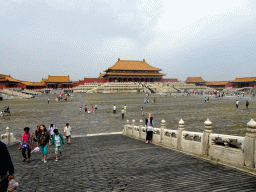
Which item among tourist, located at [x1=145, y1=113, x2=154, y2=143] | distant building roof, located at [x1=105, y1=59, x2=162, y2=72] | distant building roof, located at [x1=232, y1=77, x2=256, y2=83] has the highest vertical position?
distant building roof, located at [x1=105, y1=59, x2=162, y2=72]

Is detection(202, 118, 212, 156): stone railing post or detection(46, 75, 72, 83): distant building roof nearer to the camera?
detection(202, 118, 212, 156): stone railing post

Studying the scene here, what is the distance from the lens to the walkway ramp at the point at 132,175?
14.0 feet

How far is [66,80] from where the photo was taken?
83.4 m

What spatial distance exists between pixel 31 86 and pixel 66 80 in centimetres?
1497

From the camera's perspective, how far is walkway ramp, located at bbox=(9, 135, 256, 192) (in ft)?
14.0

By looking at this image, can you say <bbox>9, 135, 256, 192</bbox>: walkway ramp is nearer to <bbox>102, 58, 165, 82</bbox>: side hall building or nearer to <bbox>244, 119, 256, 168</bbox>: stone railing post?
<bbox>244, 119, 256, 168</bbox>: stone railing post

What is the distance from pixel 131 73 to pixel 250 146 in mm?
78722

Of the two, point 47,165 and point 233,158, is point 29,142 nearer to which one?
point 47,165

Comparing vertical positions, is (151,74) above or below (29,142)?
above

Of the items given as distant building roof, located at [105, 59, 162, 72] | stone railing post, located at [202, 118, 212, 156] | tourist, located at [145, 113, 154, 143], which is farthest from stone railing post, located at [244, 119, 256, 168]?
distant building roof, located at [105, 59, 162, 72]

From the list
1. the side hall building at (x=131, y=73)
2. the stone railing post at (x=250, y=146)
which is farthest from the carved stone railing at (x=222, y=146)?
the side hall building at (x=131, y=73)

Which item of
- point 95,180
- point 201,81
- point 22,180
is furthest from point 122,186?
point 201,81

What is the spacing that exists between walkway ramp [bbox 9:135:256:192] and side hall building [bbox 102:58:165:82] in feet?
244

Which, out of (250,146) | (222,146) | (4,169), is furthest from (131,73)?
(4,169)
